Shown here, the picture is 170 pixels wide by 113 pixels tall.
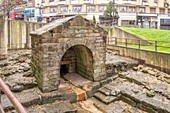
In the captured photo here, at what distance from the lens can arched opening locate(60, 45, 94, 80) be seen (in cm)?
1030

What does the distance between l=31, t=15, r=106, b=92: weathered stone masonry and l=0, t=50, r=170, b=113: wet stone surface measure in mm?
559

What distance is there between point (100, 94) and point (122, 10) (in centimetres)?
3364

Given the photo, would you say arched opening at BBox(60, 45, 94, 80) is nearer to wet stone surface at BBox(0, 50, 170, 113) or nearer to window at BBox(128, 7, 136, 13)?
wet stone surface at BBox(0, 50, 170, 113)

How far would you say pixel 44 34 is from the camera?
27.1 ft

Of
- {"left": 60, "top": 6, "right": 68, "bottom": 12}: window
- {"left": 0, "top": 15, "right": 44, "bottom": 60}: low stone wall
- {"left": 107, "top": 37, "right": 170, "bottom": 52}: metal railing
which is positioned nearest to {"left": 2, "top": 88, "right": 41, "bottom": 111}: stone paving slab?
{"left": 107, "top": 37, "right": 170, "bottom": 52}: metal railing

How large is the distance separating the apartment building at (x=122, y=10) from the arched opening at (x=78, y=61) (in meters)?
27.3

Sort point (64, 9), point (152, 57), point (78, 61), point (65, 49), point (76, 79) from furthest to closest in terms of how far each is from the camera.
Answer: point (64, 9) → point (152, 57) → point (78, 61) → point (76, 79) → point (65, 49)

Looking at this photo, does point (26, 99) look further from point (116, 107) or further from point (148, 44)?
point (148, 44)

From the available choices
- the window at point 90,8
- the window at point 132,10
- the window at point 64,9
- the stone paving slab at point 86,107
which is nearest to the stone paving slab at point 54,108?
the stone paving slab at point 86,107

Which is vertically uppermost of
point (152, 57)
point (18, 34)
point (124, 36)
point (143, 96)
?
point (18, 34)

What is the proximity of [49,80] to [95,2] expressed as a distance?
32284 mm

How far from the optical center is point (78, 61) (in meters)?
11.5

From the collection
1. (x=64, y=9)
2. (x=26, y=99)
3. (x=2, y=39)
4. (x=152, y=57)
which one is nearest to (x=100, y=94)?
(x=26, y=99)

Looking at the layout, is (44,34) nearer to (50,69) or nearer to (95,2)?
(50,69)
